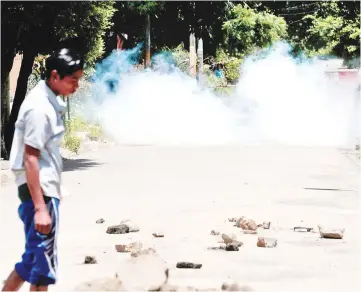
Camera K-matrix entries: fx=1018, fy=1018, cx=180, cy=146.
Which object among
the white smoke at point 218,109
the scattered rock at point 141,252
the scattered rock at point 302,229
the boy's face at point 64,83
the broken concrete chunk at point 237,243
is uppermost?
the boy's face at point 64,83

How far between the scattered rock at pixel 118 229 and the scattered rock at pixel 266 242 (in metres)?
1.54

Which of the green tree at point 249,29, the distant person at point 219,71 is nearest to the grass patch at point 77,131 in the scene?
the green tree at point 249,29

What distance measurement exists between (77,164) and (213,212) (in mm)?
8556

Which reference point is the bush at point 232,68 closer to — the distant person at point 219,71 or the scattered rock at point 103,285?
the distant person at point 219,71

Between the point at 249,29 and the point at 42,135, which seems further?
the point at 249,29

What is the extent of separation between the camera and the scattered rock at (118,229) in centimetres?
1051

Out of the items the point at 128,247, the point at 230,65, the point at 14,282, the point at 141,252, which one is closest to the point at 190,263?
the point at 141,252

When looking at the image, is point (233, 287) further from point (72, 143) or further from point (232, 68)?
point (232, 68)

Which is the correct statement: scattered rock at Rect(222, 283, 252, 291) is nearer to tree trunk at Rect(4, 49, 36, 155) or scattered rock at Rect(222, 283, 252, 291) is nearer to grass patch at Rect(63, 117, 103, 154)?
tree trunk at Rect(4, 49, 36, 155)

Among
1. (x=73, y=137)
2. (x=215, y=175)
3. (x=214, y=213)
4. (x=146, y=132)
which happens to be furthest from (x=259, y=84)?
(x=214, y=213)

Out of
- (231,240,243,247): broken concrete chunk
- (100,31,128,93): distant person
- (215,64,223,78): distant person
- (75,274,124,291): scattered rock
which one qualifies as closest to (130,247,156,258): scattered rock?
(231,240,243,247): broken concrete chunk

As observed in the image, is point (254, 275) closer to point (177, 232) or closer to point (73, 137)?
point (177, 232)

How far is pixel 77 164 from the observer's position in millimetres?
20656

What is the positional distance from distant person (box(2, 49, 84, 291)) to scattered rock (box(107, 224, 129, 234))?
4606 mm
